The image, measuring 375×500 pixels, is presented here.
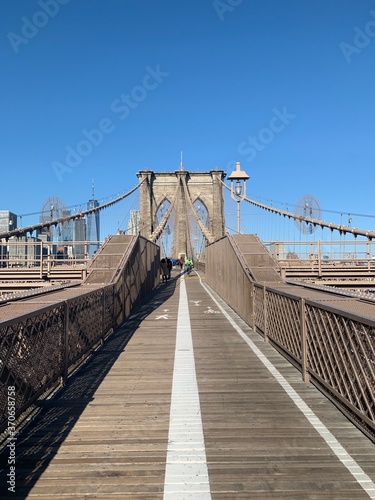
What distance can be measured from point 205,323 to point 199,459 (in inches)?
248

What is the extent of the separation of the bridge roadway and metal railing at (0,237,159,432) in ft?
0.92

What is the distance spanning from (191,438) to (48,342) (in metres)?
1.97

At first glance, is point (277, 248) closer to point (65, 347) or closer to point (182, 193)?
point (65, 347)

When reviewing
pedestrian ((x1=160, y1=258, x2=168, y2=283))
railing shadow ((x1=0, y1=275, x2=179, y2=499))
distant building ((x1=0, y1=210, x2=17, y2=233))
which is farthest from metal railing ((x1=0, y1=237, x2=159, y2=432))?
distant building ((x1=0, y1=210, x2=17, y2=233))

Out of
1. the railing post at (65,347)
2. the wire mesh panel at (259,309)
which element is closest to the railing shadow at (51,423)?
the railing post at (65,347)

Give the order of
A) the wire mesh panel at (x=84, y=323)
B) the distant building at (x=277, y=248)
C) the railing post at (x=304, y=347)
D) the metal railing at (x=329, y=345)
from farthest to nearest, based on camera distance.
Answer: the distant building at (x=277, y=248) → the wire mesh panel at (x=84, y=323) → the railing post at (x=304, y=347) → the metal railing at (x=329, y=345)

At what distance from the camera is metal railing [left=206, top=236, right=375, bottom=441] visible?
3332mm

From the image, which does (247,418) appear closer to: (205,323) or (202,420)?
(202,420)

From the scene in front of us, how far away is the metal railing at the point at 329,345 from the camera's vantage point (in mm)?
3332

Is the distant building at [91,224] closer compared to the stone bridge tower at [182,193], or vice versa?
the distant building at [91,224]

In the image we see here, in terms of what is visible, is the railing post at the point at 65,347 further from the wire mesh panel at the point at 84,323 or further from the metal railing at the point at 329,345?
the metal railing at the point at 329,345

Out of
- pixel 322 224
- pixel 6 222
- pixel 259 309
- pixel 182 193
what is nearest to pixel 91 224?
pixel 6 222

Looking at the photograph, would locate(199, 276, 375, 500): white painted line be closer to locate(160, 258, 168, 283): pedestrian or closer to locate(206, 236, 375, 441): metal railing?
locate(206, 236, 375, 441): metal railing

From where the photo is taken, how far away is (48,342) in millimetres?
4324
